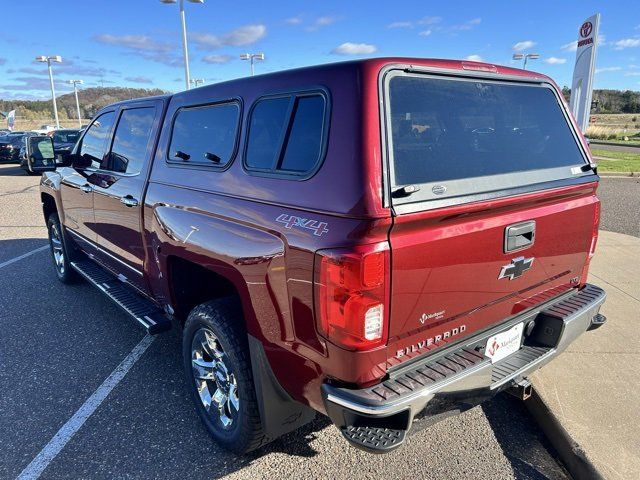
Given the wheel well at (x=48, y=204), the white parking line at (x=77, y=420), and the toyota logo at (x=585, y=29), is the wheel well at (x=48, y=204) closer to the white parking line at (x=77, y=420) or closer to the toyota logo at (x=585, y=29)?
the white parking line at (x=77, y=420)

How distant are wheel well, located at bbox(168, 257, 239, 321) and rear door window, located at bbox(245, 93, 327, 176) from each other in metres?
0.95

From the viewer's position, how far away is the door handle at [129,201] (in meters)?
3.36

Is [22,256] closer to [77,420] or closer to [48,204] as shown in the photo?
[48,204]

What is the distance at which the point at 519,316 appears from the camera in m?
2.52

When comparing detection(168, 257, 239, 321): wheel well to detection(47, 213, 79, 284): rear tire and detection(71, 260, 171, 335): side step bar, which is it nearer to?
detection(71, 260, 171, 335): side step bar

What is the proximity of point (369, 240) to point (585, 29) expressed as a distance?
16.2m

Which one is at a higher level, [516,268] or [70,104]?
[70,104]

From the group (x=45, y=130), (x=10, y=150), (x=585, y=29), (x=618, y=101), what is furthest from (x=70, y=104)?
(x=618, y=101)

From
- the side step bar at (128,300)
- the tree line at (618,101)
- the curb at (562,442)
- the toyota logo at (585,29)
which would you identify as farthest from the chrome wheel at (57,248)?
the tree line at (618,101)

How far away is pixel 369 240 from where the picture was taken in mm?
1804

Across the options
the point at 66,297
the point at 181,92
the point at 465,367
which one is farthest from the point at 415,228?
the point at 66,297

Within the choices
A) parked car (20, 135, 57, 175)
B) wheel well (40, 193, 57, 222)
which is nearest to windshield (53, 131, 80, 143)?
wheel well (40, 193, 57, 222)

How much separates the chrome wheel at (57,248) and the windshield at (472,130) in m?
4.71

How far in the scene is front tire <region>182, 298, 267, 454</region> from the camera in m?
2.43
